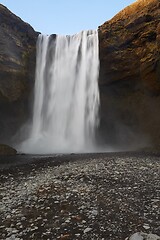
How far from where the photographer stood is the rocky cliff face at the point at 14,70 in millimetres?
28969

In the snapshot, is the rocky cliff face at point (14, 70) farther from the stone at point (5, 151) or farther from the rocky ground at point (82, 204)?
the rocky ground at point (82, 204)

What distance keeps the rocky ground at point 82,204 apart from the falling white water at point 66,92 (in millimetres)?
16843

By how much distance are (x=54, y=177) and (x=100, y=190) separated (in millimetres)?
3144

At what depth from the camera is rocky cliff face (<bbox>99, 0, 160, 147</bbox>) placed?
Answer: 2678 cm

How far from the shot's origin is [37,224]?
8.06 m

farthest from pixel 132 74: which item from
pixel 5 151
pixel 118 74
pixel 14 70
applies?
pixel 5 151

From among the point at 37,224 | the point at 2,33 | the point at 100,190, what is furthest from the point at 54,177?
the point at 2,33

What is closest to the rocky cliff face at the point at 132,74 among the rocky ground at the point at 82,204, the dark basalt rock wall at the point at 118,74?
the dark basalt rock wall at the point at 118,74

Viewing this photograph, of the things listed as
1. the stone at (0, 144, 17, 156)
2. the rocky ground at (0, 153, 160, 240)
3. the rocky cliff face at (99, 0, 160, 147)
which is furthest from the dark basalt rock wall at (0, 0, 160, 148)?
the rocky ground at (0, 153, 160, 240)

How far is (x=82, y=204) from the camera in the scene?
9320mm

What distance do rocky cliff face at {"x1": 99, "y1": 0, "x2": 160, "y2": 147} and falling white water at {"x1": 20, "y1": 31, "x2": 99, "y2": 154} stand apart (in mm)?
1787

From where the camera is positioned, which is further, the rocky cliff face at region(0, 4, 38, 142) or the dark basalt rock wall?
the rocky cliff face at region(0, 4, 38, 142)

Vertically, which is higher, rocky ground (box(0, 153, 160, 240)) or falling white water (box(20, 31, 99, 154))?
falling white water (box(20, 31, 99, 154))

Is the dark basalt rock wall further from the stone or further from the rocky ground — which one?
the rocky ground
